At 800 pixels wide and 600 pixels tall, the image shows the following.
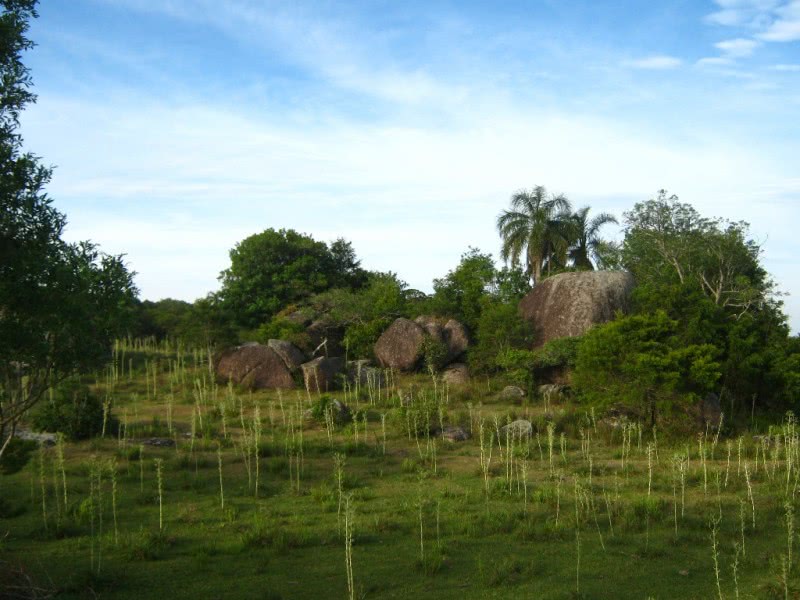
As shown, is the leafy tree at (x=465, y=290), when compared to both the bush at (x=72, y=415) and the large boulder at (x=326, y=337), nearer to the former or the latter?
the large boulder at (x=326, y=337)

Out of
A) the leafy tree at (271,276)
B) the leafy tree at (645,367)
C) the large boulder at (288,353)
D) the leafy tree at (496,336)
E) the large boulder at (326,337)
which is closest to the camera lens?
the leafy tree at (645,367)

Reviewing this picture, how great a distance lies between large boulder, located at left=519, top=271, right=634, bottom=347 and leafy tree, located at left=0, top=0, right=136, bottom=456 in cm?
1798

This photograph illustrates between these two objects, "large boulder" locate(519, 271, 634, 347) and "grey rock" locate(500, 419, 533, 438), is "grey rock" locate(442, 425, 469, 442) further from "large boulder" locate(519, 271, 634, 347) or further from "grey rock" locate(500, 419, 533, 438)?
"large boulder" locate(519, 271, 634, 347)

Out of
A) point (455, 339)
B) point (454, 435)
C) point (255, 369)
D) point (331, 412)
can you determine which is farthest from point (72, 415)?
point (455, 339)

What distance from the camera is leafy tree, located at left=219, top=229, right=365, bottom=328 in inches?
1358

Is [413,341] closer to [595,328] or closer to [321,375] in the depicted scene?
Answer: [321,375]

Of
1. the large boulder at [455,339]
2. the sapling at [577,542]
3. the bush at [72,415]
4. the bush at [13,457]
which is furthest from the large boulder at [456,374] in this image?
the bush at [13,457]

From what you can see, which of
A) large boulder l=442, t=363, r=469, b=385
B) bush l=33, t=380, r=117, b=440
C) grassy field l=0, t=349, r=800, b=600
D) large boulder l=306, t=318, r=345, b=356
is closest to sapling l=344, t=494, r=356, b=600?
grassy field l=0, t=349, r=800, b=600

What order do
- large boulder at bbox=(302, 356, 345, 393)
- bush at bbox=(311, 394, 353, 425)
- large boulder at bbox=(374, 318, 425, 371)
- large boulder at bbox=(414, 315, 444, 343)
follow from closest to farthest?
bush at bbox=(311, 394, 353, 425), large boulder at bbox=(302, 356, 345, 393), large boulder at bbox=(374, 318, 425, 371), large boulder at bbox=(414, 315, 444, 343)

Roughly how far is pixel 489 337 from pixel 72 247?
690 inches

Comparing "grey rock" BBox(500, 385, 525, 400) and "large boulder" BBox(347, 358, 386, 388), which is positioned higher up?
"large boulder" BBox(347, 358, 386, 388)

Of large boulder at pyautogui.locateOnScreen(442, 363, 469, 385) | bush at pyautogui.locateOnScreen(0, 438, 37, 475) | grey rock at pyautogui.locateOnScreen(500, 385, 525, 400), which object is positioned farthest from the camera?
large boulder at pyautogui.locateOnScreen(442, 363, 469, 385)

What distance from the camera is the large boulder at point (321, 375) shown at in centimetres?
2384

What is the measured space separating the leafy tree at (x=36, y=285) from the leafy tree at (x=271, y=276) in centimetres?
2603
